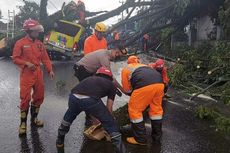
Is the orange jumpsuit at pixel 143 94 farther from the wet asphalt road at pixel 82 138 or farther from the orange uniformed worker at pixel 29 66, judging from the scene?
the orange uniformed worker at pixel 29 66

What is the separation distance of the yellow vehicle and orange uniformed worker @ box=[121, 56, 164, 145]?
1362 centimetres

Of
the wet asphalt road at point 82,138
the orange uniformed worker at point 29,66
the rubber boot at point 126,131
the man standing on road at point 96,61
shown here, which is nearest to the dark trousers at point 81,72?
the man standing on road at point 96,61

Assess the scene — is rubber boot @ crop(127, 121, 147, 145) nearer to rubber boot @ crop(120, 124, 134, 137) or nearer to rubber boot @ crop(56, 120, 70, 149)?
rubber boot @ crop(120, 124, 134, 137)

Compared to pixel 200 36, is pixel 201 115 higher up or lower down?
lower down

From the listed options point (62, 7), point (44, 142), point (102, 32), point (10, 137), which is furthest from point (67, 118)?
point (62, 7)

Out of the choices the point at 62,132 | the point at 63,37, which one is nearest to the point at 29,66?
the point at 62,132

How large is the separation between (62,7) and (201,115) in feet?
45.6

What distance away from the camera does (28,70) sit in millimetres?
6098

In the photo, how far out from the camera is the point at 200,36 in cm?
2048

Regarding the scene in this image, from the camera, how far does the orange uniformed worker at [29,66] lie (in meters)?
6.01

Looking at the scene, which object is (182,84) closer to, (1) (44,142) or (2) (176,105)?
(2) (176,105)

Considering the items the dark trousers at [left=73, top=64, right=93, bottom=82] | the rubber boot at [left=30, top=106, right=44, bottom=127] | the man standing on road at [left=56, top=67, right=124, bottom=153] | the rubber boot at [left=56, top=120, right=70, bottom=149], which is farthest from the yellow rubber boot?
the rubber boot at [left=30, top=106, right=44, bottom=127]

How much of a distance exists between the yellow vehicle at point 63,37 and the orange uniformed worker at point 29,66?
41.5 feet

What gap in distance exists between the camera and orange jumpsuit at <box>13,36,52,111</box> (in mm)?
6027
